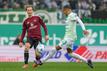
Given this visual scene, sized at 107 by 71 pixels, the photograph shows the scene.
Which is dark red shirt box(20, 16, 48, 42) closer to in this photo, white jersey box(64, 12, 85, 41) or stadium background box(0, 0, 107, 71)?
white jersey box(64, 12, 85, 41)

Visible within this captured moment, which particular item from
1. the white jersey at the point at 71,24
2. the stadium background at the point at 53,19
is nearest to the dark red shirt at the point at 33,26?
the white jersey at the point at 71,24

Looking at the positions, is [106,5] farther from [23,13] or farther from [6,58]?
[6,58]

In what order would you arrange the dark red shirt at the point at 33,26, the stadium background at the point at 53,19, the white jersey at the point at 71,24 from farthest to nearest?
the stadium background at the point at 53,19 < the dark red shirt at the point at 33,26 < the white jersey at the point at 71,24

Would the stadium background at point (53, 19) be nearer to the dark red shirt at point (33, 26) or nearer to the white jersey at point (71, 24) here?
the dark red shirt at point (33, 26)

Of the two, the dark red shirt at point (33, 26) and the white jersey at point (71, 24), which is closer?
the white jersey at point (71, 24)

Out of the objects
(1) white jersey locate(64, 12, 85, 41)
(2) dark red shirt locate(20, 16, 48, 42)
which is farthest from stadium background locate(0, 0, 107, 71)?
(1) white jersey locate(64, 12, 85, 41)

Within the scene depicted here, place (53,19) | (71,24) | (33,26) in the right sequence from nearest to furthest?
1. (71,24)
2. (33,26)
3. (53,19)

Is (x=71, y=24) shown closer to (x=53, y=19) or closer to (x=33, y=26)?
(x=33, y=26)

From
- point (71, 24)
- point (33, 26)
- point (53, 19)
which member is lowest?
point (53, 19)

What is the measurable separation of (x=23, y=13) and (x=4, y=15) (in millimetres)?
999

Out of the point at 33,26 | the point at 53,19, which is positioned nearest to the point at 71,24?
the point at 33,26

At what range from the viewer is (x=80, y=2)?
29.9 meters

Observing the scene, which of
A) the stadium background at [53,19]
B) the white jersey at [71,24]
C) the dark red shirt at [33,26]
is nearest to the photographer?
the white jersey at [71,24]

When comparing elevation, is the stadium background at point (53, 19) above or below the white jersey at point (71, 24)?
below
